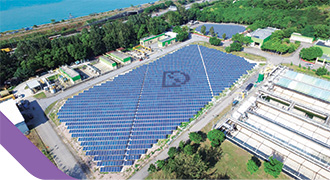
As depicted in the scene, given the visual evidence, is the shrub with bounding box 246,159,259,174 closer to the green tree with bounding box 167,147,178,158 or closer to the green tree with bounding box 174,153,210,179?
the green tree with bounding box 174,153,210,179

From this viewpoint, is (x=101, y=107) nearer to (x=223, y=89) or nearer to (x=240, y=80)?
(x=223, y=89)

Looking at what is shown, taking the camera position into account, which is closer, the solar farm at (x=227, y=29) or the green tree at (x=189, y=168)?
the green tree at (x=189, y=168)

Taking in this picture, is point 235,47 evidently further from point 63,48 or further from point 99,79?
point 63,48

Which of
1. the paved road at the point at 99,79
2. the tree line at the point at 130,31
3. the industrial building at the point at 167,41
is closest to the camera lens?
the paved road at the point at 99,79

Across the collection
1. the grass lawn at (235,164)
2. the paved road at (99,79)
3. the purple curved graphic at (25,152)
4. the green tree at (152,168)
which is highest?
the purple curved graphic at (25,152)

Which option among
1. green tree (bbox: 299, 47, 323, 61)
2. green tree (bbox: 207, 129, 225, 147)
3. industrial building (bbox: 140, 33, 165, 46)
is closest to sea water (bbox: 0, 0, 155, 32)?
industrial building (bbox: 140, 33, 165, 46)

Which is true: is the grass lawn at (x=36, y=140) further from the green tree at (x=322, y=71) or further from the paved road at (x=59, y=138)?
the green tree at (x=322, y=71)

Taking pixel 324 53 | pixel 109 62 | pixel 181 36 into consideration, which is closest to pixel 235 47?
pixel 181 36

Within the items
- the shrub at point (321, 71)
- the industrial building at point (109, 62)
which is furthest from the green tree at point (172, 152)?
the shrub at point (321, 71)
